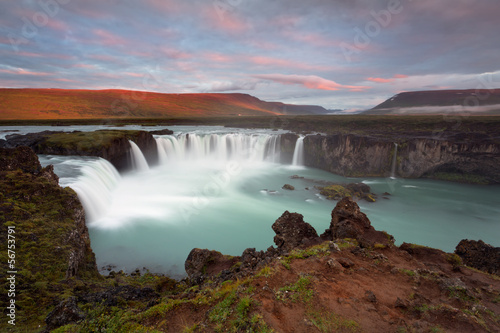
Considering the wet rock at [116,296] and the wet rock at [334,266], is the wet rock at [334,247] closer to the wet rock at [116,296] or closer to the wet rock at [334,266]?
the wet rock at [334,266]

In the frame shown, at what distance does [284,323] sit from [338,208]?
786 centimetres

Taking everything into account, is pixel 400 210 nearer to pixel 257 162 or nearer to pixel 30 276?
pixel 257 162

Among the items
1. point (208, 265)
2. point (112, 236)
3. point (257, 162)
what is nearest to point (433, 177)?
point (257, 162)

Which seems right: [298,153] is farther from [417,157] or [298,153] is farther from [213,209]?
[213,209]

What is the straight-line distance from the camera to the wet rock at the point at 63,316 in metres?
Result: 6.24

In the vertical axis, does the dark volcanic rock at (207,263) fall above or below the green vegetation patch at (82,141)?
below

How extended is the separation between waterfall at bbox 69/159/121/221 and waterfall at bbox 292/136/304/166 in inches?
1206

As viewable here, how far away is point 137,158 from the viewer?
36438 mm

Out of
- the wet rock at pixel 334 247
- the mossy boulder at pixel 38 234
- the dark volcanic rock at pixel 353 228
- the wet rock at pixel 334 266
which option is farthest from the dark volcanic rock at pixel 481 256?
the mossy boulder at pixel 38 234

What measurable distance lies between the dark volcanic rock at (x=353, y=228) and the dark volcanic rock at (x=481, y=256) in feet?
11.3

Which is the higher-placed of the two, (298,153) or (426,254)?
(298,153)

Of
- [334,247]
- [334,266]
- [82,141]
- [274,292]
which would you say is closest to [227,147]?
[82,141]

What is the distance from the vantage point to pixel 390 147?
128 feet

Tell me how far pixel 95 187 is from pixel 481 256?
26.7m
